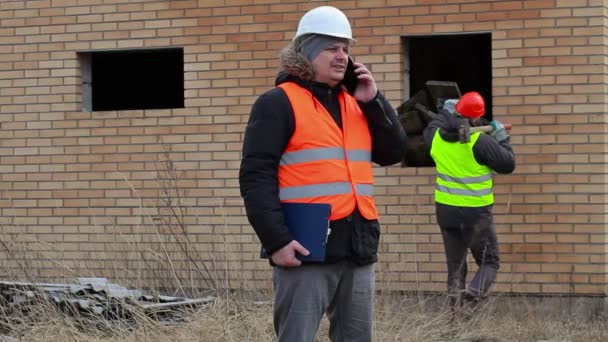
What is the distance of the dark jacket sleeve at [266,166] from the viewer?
5.43 meters

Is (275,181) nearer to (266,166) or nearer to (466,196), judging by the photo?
(266,166)

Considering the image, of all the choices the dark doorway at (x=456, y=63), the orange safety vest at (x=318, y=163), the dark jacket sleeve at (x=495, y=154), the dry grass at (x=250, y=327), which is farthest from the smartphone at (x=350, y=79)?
the dark doorway at (x=456, y=63)

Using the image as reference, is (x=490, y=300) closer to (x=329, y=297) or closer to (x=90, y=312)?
(x=90, y=312)

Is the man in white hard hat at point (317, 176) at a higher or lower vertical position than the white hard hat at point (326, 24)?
lower

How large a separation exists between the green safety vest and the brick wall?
0.69 meters

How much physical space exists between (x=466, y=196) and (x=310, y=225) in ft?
14.3

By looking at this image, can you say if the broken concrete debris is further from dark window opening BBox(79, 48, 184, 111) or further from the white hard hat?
dark window opening BBox(79, 48, 184, 111)

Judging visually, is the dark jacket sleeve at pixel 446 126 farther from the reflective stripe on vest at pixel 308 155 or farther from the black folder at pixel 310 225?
the black folder at pixel 310 225

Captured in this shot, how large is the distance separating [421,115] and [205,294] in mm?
2583

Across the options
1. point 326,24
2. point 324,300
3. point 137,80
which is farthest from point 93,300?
point 137,80

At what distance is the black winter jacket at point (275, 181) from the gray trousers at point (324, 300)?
8cm

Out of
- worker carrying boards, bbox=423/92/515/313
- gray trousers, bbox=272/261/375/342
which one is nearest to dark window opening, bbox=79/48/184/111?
worker carrying boards, bbox=423/92/515/313

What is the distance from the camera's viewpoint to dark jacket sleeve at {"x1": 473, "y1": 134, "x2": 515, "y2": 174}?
9422 millimetres

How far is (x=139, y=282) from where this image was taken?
9.31 m
